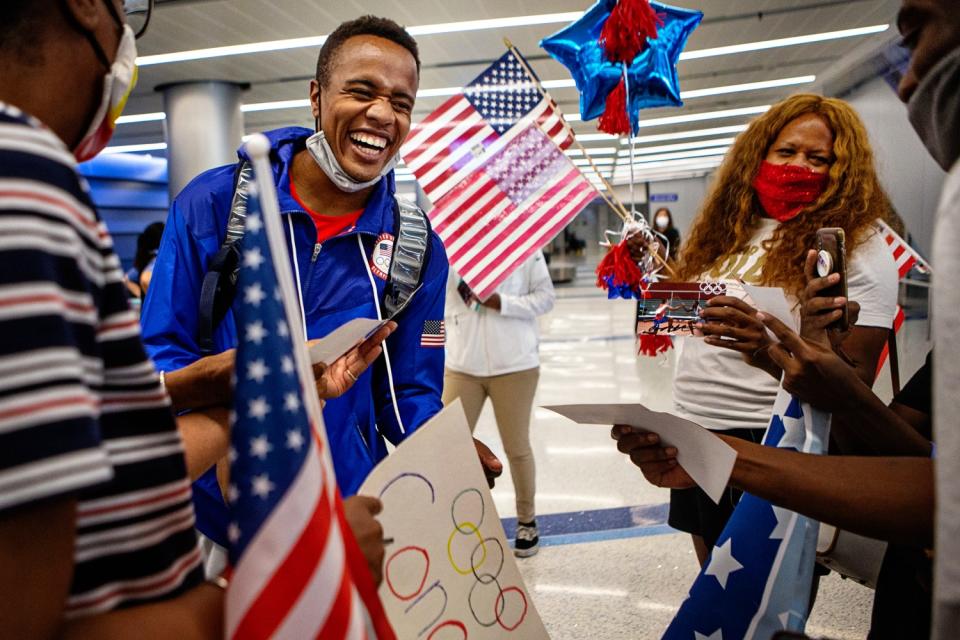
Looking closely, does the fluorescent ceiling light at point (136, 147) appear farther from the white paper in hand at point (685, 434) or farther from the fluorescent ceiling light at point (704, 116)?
the white paper in hand at point (685, 434)

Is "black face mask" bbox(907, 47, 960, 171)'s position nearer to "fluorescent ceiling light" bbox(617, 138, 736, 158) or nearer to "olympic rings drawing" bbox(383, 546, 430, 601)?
"olympic rings drawing" bbox(383, 546, 430, 601)

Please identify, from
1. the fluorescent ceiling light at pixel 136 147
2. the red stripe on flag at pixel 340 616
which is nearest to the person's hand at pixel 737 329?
the red stripe on flag at pixel 340 616

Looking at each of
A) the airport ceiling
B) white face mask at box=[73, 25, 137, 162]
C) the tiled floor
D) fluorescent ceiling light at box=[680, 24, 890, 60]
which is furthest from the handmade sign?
fluorescent ceiling light at box=[680, 24, 890, 60]

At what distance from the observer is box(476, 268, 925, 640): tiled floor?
8.64 feet

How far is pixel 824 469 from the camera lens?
109cm

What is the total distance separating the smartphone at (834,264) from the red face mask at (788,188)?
59 centimetres

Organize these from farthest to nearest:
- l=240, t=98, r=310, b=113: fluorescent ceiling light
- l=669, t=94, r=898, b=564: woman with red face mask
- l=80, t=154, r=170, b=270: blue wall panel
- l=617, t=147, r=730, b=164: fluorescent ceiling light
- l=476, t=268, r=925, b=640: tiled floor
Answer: l=617, t=147, r=730, b=164: fluorescent ceiling light
l=80, t=154, r=170, b=270: blue wall panel
l=240, t=98, r=310, b=113: fluorescent ceiling light
l=476, t=268, r=925, b=640: tiled floor
l=669, t=94, r=898, b=564: woman with red face mask

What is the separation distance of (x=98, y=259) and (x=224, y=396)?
0.72 metres

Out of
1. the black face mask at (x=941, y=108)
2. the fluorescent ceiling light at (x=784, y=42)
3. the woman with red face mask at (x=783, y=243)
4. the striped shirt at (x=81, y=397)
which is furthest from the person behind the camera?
the fluorescent ceiling light at (x=784, y=42)

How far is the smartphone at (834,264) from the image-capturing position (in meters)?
1.47

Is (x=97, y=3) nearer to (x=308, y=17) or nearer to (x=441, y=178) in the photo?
(x=441, y=178)

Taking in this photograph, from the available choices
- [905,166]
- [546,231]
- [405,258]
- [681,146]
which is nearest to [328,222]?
[405,258]

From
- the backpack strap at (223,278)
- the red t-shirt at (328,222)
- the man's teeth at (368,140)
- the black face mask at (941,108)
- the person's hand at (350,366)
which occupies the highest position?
the man's teeth at (368,140)

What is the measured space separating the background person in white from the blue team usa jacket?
162 cm
